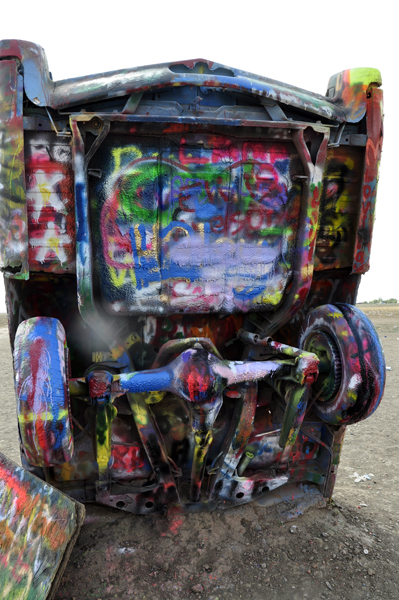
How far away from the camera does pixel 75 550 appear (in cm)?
258

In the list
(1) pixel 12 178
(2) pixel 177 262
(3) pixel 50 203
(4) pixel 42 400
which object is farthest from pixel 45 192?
(4) pixel 42 400

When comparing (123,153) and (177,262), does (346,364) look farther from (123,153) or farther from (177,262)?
(123,153)

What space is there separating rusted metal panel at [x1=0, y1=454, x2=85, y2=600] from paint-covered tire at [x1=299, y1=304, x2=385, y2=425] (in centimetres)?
152

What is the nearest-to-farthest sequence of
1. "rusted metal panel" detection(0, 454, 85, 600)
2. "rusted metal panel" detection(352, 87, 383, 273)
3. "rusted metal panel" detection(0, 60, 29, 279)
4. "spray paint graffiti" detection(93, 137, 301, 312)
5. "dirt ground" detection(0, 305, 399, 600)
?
"rusted metal panel" detection(0, 454, 85, 600), "rusted metal panel" detection(0, 60, 29, 279), "spray paint graffiti" detection(93, 137, 301, 312), "dirt ground" detection(0, 305, 399, 600), "rusted metal panel" detection(352, 87, 383, 273)

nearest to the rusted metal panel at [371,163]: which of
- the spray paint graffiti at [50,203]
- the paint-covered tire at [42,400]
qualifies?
the spray paint graffiti at [50,203]

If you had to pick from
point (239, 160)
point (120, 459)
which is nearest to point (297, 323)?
point (239, 160)

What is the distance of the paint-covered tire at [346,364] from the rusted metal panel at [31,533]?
1517 millimetres

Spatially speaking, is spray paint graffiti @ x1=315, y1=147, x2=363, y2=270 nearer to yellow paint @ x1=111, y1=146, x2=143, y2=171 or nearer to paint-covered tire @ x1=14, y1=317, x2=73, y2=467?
yellow paint @ x1=111, y1=146, x2=143, y2=171

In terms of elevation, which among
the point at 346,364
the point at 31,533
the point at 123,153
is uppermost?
the point at 123,153

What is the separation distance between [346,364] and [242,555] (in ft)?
4.03

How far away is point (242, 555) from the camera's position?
2.60 meters

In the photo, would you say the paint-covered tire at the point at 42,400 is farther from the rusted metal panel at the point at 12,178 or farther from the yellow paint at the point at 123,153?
the yellow paint at the point at 123,153

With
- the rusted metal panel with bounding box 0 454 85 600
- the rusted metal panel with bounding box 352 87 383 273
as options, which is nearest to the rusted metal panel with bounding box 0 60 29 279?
the rusted metal panel with bounding box 0 454 85 600

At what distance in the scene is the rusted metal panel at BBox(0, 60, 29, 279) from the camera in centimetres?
213
